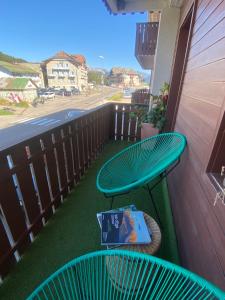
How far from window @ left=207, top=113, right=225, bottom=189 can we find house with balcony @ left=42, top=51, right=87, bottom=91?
42.1 m

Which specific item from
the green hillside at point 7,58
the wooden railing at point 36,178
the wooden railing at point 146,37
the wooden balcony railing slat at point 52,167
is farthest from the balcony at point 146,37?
the green hillside at point 7,58

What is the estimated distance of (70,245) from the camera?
56.6 inches

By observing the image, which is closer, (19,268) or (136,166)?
(19,268)

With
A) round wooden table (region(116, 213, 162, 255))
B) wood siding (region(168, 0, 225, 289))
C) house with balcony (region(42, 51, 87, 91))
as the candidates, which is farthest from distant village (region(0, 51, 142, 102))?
round wooden table (region(116, 213, 162, 255))

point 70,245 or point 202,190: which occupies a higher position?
point 202,190

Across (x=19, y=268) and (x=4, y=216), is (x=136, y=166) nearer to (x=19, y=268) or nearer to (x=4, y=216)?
(x=4, y=216)

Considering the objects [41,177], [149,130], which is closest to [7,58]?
[149,130]

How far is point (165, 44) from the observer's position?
10.3 feet

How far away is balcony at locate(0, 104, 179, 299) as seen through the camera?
3.89 ft

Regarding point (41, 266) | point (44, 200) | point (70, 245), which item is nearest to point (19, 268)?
point (41, 266)

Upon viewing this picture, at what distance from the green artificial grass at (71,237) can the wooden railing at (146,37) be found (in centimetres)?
419

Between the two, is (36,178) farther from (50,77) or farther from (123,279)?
(50,77)

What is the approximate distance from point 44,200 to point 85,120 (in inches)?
50.2

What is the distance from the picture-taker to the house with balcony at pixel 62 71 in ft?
122
